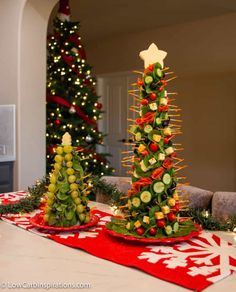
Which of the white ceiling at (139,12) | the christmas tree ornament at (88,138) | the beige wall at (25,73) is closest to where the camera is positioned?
the beige wall at (25,73)

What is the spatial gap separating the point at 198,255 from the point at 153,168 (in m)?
0.32

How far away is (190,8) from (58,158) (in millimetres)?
3894

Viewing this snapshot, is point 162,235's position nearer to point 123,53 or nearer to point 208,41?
point 208,41

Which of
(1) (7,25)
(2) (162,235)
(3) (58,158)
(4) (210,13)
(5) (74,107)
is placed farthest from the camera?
(4) (210,13)

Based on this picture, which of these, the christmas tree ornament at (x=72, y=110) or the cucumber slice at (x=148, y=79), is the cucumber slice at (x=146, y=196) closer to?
the cucumber slice at (x=148, y=79)

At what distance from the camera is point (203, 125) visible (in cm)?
623

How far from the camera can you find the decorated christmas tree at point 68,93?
4.62 metres

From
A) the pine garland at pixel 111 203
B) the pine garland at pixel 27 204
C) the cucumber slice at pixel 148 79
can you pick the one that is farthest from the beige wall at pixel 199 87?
the cucumber slice at pixel 148 79

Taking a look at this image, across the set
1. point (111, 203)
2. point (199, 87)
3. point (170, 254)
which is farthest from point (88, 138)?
point (170, 254)

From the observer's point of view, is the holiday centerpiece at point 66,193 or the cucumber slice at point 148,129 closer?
the cucumber slice at point 148,129

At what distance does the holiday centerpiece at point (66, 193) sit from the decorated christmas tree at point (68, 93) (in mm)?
3010

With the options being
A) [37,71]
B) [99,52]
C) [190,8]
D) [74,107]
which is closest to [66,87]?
[74,107]

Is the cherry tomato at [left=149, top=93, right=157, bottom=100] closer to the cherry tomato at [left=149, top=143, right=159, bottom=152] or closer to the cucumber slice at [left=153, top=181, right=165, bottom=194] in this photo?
the cherry tomato at [left=149, top=143, right=159, bottom=152]

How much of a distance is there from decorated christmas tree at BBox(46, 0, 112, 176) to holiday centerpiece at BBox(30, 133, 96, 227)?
301cm
